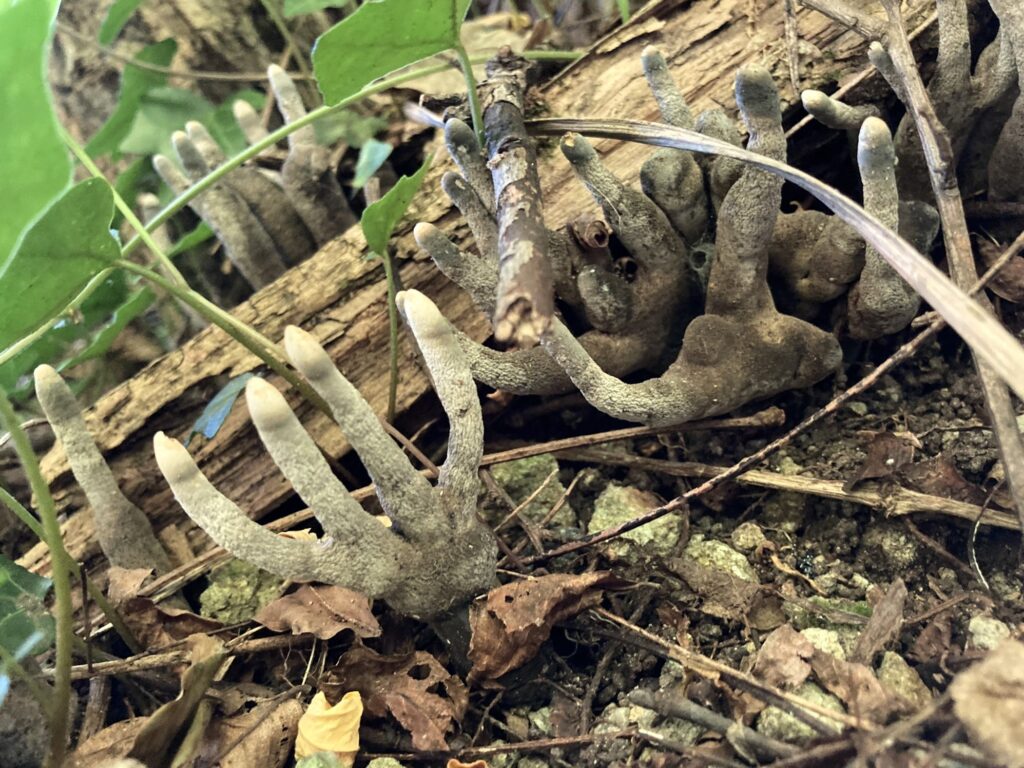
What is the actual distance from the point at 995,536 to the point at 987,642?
0.17 metres

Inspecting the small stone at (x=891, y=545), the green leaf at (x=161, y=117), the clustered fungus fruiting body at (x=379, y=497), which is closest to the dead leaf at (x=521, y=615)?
the clustered fungus fruiting body at (x=379, y=497)

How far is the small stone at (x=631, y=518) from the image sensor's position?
3.84 feet

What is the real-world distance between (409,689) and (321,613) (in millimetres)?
175

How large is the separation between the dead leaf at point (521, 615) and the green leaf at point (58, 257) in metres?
0.70

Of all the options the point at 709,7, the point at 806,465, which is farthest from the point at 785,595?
the point at 709,7

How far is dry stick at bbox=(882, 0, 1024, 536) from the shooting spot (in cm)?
87

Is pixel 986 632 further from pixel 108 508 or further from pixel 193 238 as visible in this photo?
pixel 193 238

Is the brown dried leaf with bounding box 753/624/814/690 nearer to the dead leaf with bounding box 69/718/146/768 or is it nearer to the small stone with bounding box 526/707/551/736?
the small stone with bounding box 526/707/551/736

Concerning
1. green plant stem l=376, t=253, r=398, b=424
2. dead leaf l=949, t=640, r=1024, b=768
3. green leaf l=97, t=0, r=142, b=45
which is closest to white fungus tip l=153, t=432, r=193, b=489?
green plant stem l=376, t=253, r=398, b=424

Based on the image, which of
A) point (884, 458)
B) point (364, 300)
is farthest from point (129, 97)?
point (884, 458)

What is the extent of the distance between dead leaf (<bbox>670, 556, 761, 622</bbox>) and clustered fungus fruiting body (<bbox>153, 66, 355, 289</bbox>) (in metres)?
1.12

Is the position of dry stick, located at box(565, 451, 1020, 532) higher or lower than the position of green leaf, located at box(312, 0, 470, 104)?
lower

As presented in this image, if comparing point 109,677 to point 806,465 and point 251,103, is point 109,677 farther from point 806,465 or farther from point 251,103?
point 251,103

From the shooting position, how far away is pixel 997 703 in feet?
2.22
